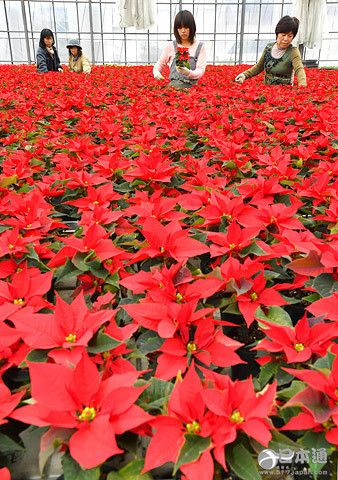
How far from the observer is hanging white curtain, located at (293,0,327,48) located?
10336mm

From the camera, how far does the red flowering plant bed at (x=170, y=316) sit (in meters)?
0.61

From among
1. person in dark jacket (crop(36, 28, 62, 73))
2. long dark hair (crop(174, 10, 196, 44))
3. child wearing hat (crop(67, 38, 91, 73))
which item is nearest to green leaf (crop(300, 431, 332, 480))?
long dark hair (crop(174, 10, 196, 44))

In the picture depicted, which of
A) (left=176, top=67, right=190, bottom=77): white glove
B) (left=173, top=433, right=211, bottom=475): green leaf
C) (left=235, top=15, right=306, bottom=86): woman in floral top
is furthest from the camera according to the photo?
(left=176, top=67, right=190, bottom=77): white glove

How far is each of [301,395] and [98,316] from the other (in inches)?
14.5

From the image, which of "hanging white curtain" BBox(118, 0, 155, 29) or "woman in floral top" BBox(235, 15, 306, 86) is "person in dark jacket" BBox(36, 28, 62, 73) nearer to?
"woman in floral top" BBox(235, 15, 306, 86)

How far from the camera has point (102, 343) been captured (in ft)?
2.54

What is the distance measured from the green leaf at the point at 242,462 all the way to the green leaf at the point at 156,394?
0.13m

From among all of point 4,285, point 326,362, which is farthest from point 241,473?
point 4,285

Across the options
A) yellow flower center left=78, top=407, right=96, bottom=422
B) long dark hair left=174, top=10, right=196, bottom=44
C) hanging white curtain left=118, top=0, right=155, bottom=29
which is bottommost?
yellow flower center left=78, top=407, right=96, bottom=422

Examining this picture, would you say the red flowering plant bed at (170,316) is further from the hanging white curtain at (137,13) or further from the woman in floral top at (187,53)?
the hanging white curtain at (137,13)

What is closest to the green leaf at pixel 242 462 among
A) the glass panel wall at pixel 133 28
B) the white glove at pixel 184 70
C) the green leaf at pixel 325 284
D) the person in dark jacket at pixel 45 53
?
the green leaf at pixel 325 284

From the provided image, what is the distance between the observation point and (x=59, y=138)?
233 centimetres

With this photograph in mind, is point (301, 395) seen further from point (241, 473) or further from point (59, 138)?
point (59, 138)

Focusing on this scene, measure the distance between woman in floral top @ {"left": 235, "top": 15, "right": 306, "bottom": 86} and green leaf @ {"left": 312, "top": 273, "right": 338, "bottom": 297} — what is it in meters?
3.85
